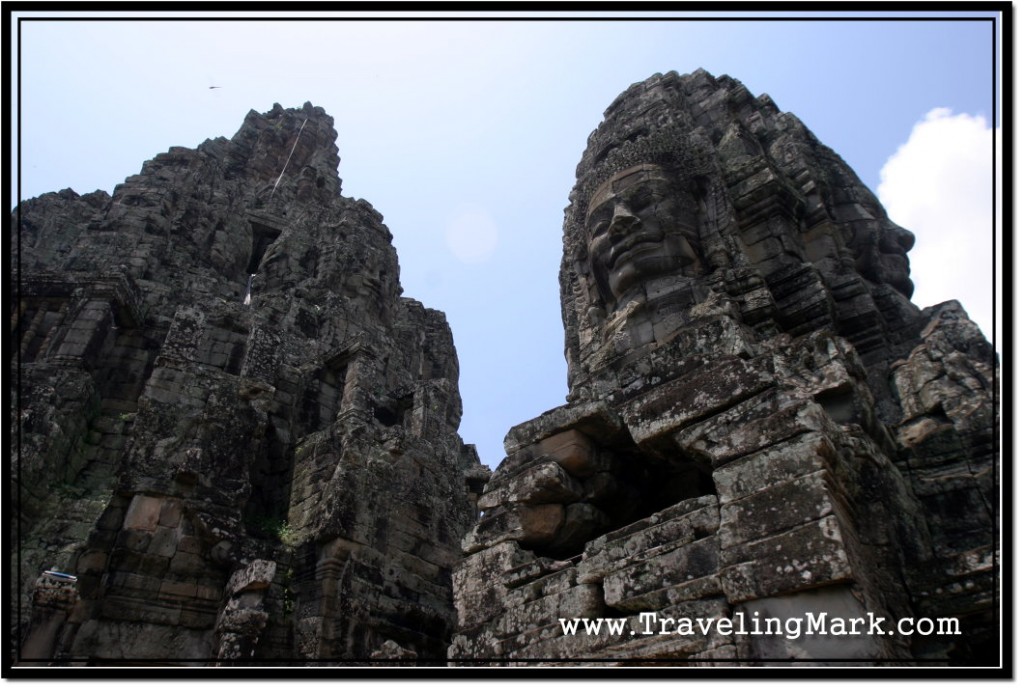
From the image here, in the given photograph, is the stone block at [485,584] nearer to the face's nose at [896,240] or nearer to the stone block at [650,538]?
the stone block at [650,538]

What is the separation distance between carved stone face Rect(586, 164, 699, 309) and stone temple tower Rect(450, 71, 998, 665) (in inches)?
1.1

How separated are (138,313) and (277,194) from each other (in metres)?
12.9

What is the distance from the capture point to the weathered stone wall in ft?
36.0

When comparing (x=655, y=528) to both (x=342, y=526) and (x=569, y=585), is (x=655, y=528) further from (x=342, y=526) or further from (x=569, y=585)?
(x=342, y=526)

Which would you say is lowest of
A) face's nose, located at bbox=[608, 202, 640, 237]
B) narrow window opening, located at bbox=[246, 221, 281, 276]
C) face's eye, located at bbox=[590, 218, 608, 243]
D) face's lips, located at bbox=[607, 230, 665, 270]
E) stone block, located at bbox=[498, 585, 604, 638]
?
Result: stone block, located at bbox=[498, 585, 604, 638]

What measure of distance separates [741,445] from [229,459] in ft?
35.6

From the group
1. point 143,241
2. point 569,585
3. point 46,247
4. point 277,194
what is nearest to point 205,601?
point 569,585

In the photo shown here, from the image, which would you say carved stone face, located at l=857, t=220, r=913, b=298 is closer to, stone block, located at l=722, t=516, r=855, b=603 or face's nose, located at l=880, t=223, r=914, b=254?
face's nose, located at l=880, t=223, r=914, b=254

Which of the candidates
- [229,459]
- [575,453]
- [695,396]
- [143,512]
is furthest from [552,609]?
[229,459]

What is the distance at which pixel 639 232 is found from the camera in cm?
840

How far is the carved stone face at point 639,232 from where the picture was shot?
8.30 meters

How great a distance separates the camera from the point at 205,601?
37.5 feet

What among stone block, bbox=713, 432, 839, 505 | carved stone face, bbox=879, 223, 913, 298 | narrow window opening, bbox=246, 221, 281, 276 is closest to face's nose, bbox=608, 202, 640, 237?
carved stone face, bbox=879, 223, 913, 298

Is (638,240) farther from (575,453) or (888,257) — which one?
(888,257)
